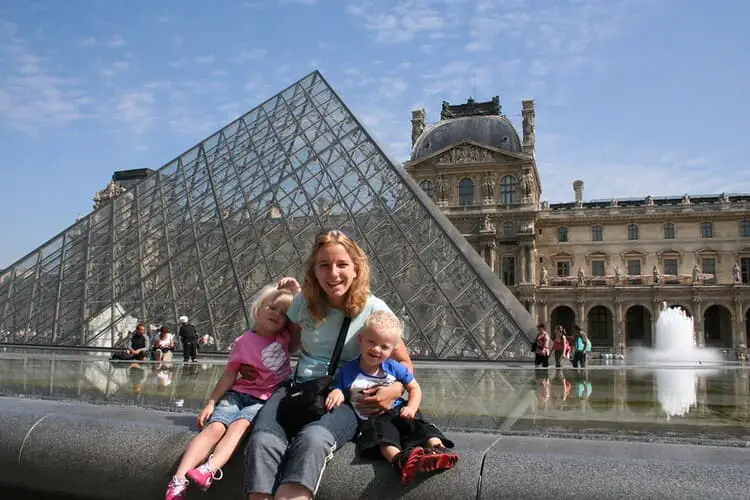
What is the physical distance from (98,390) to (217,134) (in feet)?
40.7

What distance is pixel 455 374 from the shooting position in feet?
25.6

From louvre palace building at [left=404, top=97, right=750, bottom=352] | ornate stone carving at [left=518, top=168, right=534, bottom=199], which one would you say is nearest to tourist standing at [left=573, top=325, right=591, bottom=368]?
louvre palace building at [left=404, top=97, right=750, bottom=352]

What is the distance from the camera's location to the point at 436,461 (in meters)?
2.16

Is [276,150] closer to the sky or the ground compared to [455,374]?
closer to the sky

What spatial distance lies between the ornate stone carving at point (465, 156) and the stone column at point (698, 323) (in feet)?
52.5

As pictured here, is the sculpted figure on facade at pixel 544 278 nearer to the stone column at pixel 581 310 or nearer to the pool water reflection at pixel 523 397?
the stone column at pixel 581 310

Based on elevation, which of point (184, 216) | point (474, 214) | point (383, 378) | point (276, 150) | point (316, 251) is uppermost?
point (474, 214)

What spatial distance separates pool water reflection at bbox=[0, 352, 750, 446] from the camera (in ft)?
13.3

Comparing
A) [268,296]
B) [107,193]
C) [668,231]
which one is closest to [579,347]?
[268,296]

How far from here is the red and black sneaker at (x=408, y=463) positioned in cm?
215

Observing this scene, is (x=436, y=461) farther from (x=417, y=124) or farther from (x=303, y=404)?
(x=417, y=124)

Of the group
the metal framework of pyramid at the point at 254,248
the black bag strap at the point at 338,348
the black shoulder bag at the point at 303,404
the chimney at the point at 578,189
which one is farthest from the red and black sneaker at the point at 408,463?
the chimney at the point at 578,189

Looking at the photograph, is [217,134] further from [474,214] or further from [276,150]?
[474,214]

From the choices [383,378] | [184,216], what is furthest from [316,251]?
[184,216]
